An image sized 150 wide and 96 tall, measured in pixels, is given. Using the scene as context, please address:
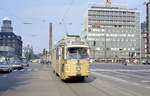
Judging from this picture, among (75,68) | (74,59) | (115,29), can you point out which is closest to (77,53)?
(74,59)

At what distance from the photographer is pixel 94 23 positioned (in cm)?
12244

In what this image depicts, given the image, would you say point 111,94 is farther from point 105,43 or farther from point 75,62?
point 105,43

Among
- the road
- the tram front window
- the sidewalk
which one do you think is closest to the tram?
the tram front window

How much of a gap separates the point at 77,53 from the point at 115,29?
108 m

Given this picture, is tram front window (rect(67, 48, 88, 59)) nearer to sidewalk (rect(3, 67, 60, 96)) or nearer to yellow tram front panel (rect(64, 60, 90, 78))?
yellow tram front panel (rect(64, 60, 90, 78))

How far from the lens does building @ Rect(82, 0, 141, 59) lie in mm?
121875

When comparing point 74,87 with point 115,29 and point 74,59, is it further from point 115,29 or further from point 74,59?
point 115,29

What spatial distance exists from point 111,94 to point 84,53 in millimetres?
6131

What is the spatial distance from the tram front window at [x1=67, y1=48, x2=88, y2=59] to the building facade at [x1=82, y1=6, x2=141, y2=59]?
10423 cm

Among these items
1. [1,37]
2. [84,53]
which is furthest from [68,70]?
[1,37]

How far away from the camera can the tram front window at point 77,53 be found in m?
17.2

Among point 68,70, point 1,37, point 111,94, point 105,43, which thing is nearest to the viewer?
point 111,94

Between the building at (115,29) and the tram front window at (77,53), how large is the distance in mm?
104234

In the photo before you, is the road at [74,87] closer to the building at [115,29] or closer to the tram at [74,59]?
the tram at [74,59]
